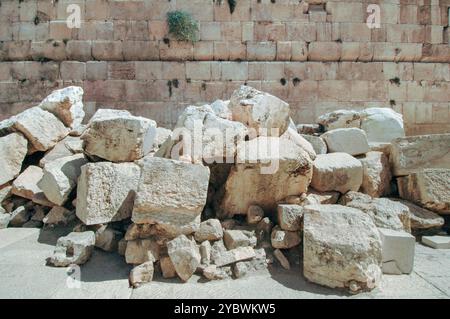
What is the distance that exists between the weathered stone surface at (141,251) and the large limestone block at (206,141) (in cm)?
92

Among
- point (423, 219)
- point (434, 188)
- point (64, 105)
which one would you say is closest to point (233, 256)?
point (423, 219)

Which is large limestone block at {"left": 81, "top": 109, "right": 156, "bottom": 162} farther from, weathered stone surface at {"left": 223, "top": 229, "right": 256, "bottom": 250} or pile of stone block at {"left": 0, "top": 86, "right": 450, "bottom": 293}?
weathered stone surface at {"left": 223, "top": 229, "right": 256, "bottom": 250}

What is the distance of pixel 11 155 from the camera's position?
385 cm

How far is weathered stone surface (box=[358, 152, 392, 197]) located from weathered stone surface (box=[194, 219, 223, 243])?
2.12m

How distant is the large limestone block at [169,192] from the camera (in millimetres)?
2719

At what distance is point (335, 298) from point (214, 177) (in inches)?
68.7

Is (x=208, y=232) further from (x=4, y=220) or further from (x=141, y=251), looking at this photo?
(x=4, y=220)

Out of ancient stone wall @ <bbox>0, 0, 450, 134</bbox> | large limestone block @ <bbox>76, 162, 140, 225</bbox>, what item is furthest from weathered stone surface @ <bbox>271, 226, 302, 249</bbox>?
ancient stone wall @ <bbox>0, 0, 450, 134</bbox>

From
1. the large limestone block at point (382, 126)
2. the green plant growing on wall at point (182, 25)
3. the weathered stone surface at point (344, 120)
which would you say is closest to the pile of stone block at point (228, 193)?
the large limestone block at point (382, 126)

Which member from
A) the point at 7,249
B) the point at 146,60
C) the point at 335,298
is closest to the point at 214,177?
the point at 335,298

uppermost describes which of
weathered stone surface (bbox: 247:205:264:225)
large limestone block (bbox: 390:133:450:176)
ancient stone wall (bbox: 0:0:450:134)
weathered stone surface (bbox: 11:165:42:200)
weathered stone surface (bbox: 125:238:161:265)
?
ancient stone wall (bbox: 0:0:450:134)

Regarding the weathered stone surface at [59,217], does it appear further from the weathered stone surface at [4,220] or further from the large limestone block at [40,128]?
the large limestone block at [40,128]

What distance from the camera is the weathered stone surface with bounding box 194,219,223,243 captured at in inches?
114

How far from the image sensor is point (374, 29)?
25.5 feet
